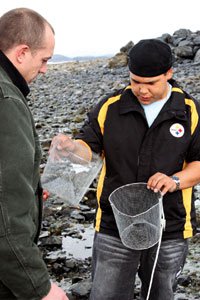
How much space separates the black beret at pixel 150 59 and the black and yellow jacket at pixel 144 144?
196 mm

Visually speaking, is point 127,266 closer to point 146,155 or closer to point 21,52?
point 146,155

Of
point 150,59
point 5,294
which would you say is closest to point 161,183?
point 150,59

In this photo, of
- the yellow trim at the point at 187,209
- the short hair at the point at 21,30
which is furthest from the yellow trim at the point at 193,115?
the short hair at the point at 21,30

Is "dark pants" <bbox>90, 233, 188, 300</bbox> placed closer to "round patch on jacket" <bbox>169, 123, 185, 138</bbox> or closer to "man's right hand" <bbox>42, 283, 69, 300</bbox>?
"round patch on jacket" <bbox>169, 123, 185, 138</bbox>

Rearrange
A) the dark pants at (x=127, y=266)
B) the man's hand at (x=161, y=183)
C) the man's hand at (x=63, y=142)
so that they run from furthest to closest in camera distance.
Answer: the dark pants at (x=127, y=266)
the man's hand at (x=63, y=142)
the man's hand at (x=161, y=183)

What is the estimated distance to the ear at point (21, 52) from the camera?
94.2 inches

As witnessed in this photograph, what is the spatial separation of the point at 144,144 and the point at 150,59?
0.51 m

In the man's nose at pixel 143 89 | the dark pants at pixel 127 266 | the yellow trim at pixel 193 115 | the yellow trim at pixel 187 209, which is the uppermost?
the man's nose at pixel 143 89

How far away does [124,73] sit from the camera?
2245 cm

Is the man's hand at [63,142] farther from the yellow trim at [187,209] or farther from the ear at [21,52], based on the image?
the ear at [21,52]

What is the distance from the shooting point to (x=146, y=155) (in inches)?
131

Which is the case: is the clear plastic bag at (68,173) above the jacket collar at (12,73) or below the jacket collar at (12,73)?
below

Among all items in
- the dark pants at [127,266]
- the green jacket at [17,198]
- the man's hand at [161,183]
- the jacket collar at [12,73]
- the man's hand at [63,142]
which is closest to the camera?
the green jacket at [17,198]

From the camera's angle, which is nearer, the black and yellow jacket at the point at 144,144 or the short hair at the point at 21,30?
the short hair at the point at 21,30
